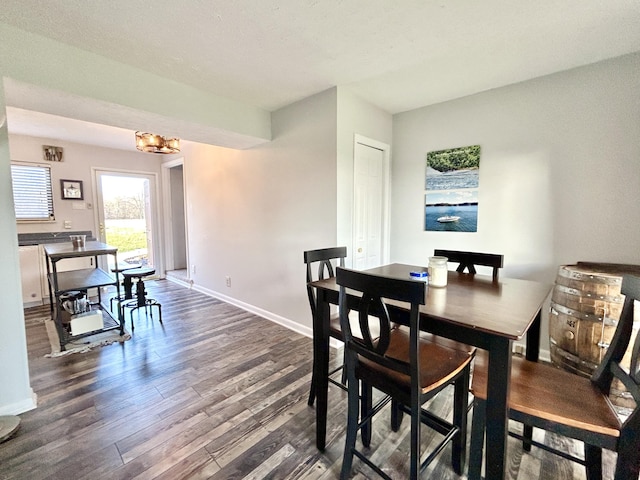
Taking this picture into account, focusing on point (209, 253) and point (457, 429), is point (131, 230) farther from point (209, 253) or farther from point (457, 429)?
point (457, 429)

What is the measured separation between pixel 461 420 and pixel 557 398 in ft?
1.51

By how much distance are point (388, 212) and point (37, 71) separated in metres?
3.12

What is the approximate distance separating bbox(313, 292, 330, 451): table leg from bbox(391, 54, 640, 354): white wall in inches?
77.2

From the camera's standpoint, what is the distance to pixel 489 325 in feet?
3.48

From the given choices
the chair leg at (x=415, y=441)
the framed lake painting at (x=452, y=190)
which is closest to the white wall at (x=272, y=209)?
the framed lake painting at (x=452, y=190)

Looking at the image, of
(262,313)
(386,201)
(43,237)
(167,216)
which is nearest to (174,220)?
(167,216)

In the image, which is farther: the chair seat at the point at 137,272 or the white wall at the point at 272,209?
the chair seat at the point at 137,272

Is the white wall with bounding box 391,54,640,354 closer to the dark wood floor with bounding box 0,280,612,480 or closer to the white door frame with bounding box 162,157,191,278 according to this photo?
the dark wood floor with bounding box 0,280,612,480

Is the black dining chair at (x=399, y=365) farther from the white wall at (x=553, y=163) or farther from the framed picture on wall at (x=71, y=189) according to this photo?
the framed picture on wall at (x=71, y=189)

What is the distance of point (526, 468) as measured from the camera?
4.77 feet

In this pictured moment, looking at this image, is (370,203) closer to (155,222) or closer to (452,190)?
(452,190)

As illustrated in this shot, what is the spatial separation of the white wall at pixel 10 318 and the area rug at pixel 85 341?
834 millimetres

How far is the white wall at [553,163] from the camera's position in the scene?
212 cm

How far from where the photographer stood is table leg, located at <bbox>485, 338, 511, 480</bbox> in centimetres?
104
